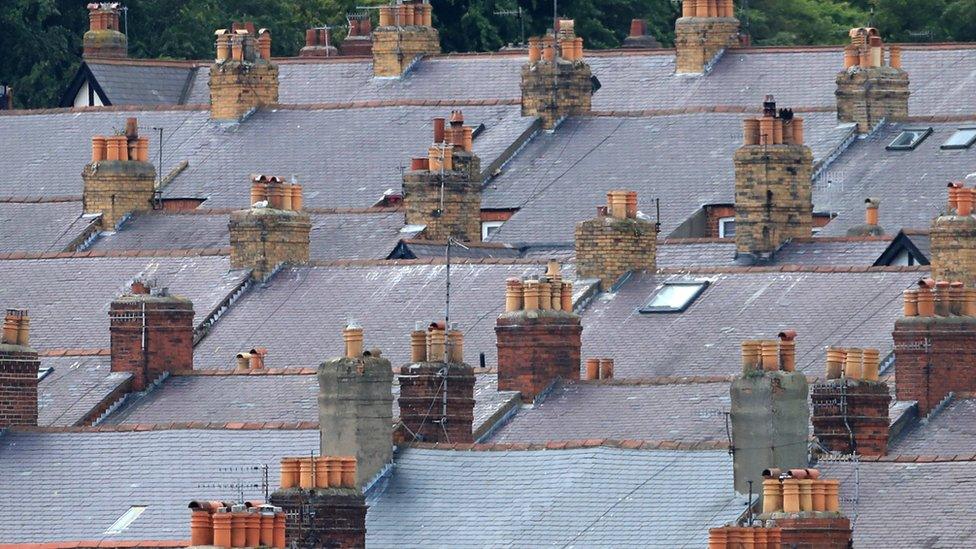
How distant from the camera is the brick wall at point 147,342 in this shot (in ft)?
282

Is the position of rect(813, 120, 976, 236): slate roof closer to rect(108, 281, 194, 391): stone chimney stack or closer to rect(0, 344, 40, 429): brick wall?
rect(108, 281, 194, 391): stone chimney stack

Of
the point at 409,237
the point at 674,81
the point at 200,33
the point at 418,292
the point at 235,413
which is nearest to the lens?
the point at 235,413

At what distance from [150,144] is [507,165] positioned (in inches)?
367

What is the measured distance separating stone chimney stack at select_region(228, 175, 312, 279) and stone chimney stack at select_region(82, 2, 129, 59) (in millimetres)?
26257

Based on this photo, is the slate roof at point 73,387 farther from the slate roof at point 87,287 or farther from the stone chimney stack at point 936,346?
the stone chimney stack at point 936,346

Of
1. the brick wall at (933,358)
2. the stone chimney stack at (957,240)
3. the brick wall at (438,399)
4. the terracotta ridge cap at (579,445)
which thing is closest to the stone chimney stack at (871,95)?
the stone chimney stack at (957,240)

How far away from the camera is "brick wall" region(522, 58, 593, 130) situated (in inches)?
4328

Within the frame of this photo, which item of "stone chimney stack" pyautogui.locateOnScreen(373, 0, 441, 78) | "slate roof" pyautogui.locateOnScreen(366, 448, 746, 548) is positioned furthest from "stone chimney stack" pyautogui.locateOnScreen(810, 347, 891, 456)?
"stone chimney stack" pyautogui.locateOnScreen(373, 0, 441, 78)

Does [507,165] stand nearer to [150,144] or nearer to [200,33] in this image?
[150,144]

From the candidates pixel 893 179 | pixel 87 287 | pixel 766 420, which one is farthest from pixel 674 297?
pixel 766 420

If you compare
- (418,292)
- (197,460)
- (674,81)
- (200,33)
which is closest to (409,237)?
(418,292)

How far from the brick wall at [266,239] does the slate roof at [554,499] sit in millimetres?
22074

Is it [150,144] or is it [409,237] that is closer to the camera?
[409,237]

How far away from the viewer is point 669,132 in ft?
350
